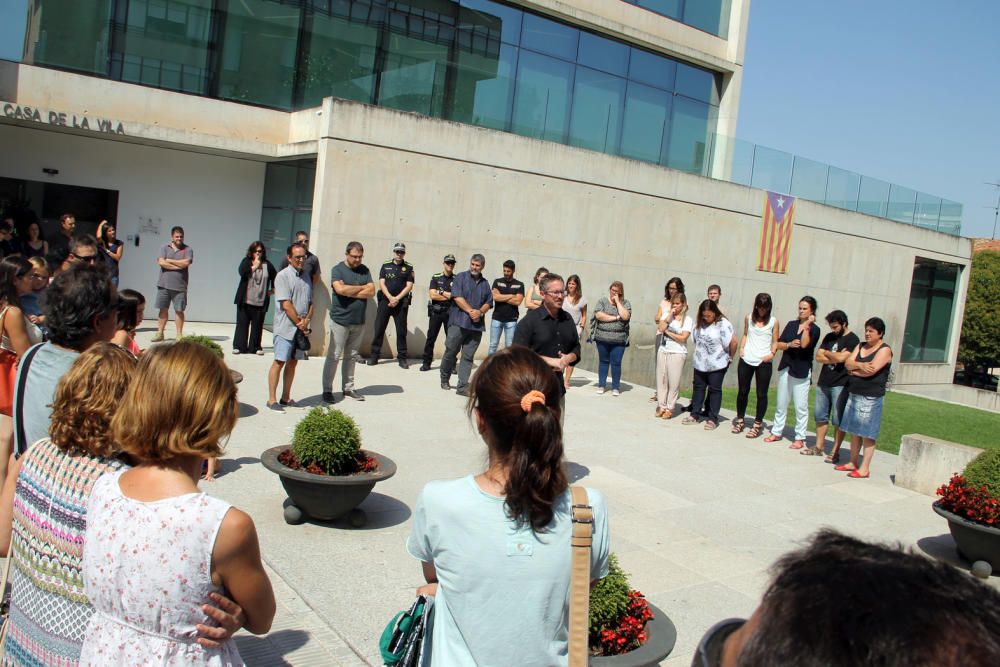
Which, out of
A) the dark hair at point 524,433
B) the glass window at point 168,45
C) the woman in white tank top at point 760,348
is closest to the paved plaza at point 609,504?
the dark hair at point 524,433

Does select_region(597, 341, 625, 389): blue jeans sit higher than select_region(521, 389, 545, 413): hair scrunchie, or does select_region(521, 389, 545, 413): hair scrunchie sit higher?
select_region(521, 389, 545, 413): hair scrunchie

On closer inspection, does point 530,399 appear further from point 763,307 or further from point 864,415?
point 763,307

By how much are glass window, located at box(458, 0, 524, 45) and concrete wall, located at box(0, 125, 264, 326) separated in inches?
227

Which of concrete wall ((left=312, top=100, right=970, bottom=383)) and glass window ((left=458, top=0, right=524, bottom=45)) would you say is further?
glass window ((left=458, top=0, right=524, bottom=45))

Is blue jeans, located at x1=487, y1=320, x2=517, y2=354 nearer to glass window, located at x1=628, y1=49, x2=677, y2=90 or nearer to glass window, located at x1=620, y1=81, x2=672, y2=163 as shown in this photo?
glass window, located at x1=620, y1=81, x2=672, y2=163

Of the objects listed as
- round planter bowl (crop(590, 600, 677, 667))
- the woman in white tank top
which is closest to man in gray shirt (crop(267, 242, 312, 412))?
the woman in white tank top

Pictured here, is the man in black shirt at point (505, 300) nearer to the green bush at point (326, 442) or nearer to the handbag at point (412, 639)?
the green bush at point (326, 442)

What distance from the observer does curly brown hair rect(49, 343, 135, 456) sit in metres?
2.63

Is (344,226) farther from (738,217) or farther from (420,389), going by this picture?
(738,217)

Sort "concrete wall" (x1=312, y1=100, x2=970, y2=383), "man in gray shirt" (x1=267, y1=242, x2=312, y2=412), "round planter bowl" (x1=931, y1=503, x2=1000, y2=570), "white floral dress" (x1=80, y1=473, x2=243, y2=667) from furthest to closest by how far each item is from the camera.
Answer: "concrete wall" (x1=312, y1=100, x2=970, y2=383) < "man in gray shirt" (x1=267, y1=242, x2=312, y2=412) < "round planter bowl" (x1=931, y1=503, x2=1000, y2=570) < "white floral dress" (x1=80, y1=473, x2=243, y2=667)

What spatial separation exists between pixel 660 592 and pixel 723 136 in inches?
755

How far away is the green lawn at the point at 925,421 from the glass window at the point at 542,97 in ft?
22.6

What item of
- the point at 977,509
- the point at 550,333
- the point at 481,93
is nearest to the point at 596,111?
the point at 481,93

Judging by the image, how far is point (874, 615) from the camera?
3.16 feet
